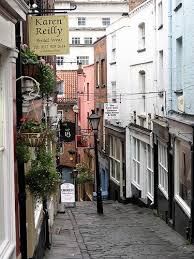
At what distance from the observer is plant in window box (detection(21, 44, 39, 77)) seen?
28.3ft

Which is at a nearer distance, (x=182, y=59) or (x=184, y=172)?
(x=184, y=172)

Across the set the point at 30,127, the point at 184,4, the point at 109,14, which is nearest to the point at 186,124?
the point at 184,4

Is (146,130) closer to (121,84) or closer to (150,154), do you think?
(150,154)

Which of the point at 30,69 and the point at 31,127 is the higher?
the point at 30,69

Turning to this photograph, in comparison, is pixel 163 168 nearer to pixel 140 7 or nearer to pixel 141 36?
pixel 141 36

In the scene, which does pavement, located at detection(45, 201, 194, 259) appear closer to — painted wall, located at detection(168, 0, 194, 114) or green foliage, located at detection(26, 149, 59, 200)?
painted wall, located at detection(168, 0, 194, 114)

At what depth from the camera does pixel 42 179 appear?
317 inches

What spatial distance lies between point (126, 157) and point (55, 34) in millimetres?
17765

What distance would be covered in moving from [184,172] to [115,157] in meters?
13.1

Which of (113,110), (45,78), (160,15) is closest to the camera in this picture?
(45,78)

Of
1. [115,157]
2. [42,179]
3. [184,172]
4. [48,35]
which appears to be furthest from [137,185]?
[42,179]

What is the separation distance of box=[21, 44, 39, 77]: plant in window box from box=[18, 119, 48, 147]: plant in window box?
1.27 meters

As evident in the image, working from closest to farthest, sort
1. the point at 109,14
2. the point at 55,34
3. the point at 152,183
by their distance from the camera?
1. the point at 55,34
2. the point at 152,183
3. the point at 109,14

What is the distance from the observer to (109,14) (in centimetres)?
6256
